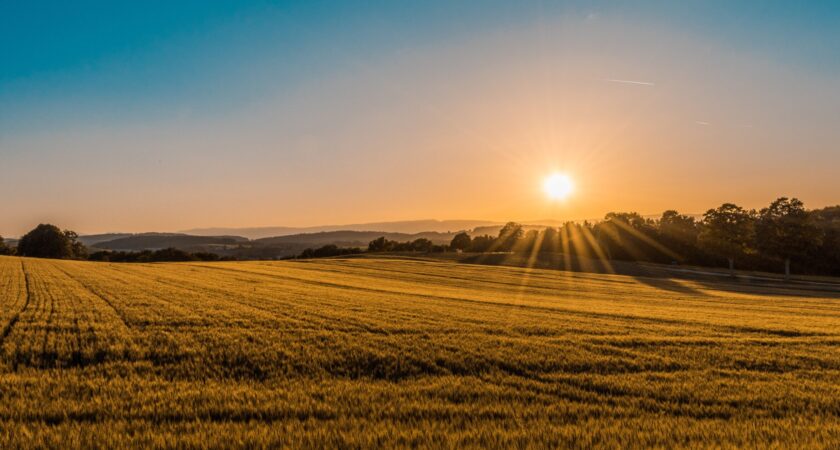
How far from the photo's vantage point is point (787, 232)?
60.1 m

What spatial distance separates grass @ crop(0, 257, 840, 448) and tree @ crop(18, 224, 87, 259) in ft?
347

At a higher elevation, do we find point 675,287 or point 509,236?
point 509,236

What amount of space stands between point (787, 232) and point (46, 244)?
137 m

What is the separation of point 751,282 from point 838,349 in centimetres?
5382

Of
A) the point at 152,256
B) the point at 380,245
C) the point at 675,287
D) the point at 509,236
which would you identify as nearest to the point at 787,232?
the point at 675,287

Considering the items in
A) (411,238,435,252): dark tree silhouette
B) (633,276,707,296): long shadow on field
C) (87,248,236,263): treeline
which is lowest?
(633,276,707,296): long shadow on field

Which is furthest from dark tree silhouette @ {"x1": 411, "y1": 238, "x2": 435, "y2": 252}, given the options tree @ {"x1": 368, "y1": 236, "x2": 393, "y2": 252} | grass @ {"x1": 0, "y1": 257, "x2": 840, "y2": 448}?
grass @ {"x1": 0, "y1": 257, "x2": 840, "y2": 448}

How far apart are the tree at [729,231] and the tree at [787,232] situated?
222 centimetres

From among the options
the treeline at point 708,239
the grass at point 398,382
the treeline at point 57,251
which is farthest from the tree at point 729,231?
the treeline at point 57,251

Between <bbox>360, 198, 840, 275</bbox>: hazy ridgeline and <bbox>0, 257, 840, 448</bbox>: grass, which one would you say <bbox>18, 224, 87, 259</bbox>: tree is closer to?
<bbox>360, 198, 840, 275</bbox>: hazy ridgeline

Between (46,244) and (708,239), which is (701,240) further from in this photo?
(46,244)

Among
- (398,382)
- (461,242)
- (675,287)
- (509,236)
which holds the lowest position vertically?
(675,287)

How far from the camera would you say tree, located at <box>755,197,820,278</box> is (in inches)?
2346

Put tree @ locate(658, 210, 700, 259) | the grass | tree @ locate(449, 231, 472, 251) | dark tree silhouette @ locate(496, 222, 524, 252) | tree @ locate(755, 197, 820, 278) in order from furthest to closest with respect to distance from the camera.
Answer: tree @ locate(449, 231, 472, 251) < dark tree silhouette @ locate(496, 222, 524, 252) < tree @ locate(658, 210, 700, 259) < tree @ locate(755, 197, 820, 278) < the grass
